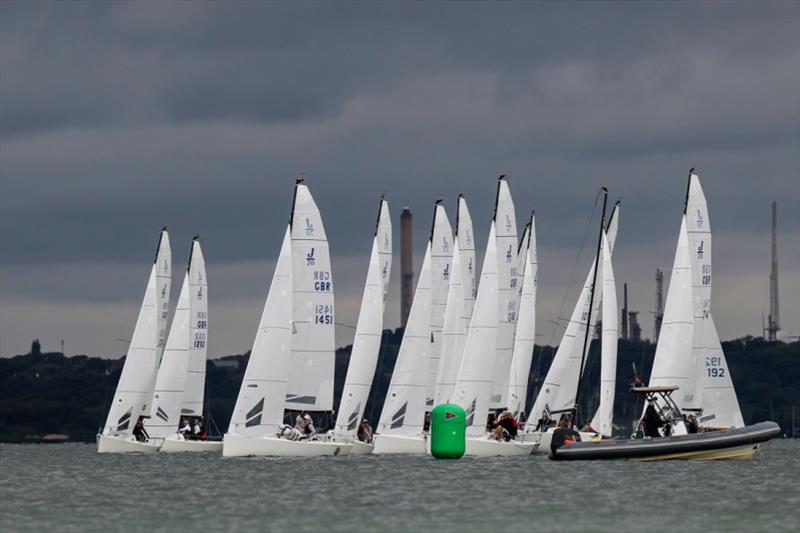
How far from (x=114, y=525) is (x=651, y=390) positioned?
100 ft

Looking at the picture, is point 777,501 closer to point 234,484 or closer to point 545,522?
point 545,522

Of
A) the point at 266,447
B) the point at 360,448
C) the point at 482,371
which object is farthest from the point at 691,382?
the point at 266,447

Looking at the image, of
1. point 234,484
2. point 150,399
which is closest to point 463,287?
point 150,399

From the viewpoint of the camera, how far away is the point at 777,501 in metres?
50.8

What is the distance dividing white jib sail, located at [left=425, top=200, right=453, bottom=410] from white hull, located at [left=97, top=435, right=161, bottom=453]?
16.5 meters

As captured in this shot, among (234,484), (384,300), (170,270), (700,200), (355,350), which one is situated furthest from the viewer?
(170,270)

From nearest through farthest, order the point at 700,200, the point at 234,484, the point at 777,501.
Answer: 1. the point at 777,501
2. the point at 234,484
3. the point at 700,200

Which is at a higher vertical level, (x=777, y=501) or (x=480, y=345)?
(x=480, y=345)

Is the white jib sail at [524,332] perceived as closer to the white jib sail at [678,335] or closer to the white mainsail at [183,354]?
the white jib sail at [678,335]

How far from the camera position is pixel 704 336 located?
8106cm

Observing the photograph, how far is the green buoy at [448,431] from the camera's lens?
2965 inches

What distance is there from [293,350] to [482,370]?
28.1ft

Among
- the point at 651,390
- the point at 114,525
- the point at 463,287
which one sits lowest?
the point at 114,525

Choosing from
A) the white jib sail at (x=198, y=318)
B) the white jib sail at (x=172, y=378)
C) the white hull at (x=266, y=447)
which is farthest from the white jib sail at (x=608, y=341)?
the white jib sail at (x=198, y=318)
